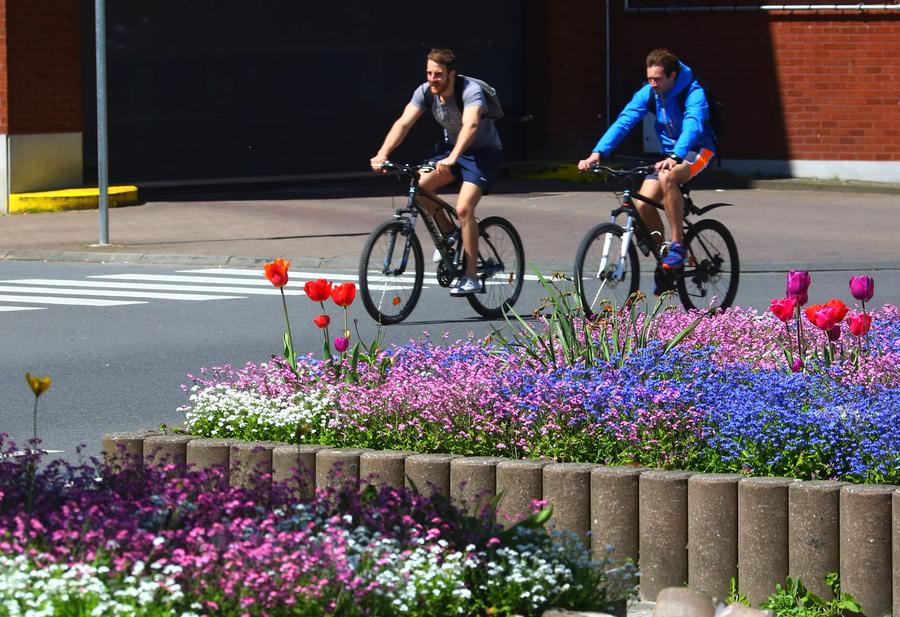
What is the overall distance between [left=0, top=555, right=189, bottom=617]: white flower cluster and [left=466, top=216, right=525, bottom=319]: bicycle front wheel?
8.48 metres

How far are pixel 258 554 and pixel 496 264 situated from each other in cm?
851

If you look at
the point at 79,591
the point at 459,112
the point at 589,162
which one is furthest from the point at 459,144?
the point at 79,591

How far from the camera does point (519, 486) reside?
226 inches

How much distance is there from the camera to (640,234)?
1188 centimetres

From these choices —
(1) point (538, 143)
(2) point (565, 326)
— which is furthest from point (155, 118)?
(2) point (565, 326)

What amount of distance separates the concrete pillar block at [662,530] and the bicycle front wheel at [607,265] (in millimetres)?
5846

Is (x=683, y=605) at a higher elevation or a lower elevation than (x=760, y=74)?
lower

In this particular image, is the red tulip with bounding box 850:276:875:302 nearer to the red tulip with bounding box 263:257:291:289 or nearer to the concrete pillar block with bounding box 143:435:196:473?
the red tulip with bounding box 263:257:291:289

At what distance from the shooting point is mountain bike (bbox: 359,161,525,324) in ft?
39.8

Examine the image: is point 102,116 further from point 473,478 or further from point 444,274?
point 473,478

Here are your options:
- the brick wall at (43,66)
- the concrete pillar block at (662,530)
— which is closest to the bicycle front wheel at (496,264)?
the concrete pillar block at (662,530)

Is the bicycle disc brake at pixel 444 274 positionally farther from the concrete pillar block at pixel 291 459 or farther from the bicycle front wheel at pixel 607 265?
the concrete pillar block at pixel 291 459

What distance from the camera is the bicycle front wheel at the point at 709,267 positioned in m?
12.2

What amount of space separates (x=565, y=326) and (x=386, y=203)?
15.3 metres
